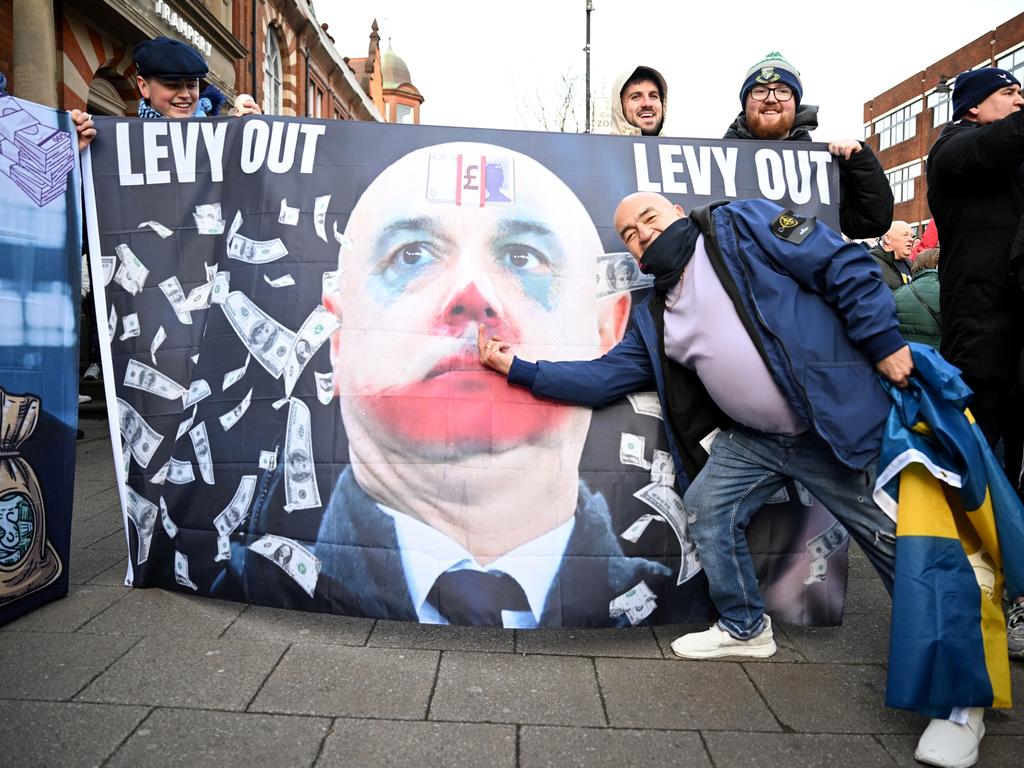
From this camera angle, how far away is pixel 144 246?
10.8 ft

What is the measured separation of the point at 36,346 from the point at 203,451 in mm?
708

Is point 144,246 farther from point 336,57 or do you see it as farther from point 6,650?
point 336,57

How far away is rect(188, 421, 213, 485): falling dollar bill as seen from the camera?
3102 mm

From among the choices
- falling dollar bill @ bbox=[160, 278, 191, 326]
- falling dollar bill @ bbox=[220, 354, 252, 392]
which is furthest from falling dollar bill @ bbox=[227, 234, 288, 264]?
falling dollar bill @ bbox=[220, 354, 252, 392]

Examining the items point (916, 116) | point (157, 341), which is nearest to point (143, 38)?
point (157, 341)

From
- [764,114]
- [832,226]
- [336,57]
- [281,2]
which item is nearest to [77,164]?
[764,114]

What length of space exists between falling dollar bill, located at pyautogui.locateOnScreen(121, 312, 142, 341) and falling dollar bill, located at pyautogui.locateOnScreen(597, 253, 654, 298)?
1806mm

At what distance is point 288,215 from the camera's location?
3.15 metres

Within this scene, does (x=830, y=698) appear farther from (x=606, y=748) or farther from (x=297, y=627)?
(x=297, y=627)

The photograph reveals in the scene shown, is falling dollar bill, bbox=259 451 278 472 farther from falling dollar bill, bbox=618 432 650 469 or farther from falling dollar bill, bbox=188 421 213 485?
falling dollar bill, bbox=618 432 650 469

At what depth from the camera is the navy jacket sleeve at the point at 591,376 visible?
3.00m

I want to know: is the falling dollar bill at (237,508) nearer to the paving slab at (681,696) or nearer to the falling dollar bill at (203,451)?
the falling dollar bill at (203,451)

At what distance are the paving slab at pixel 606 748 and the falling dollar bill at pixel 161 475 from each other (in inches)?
67.5

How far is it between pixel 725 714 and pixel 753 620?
0.51m
